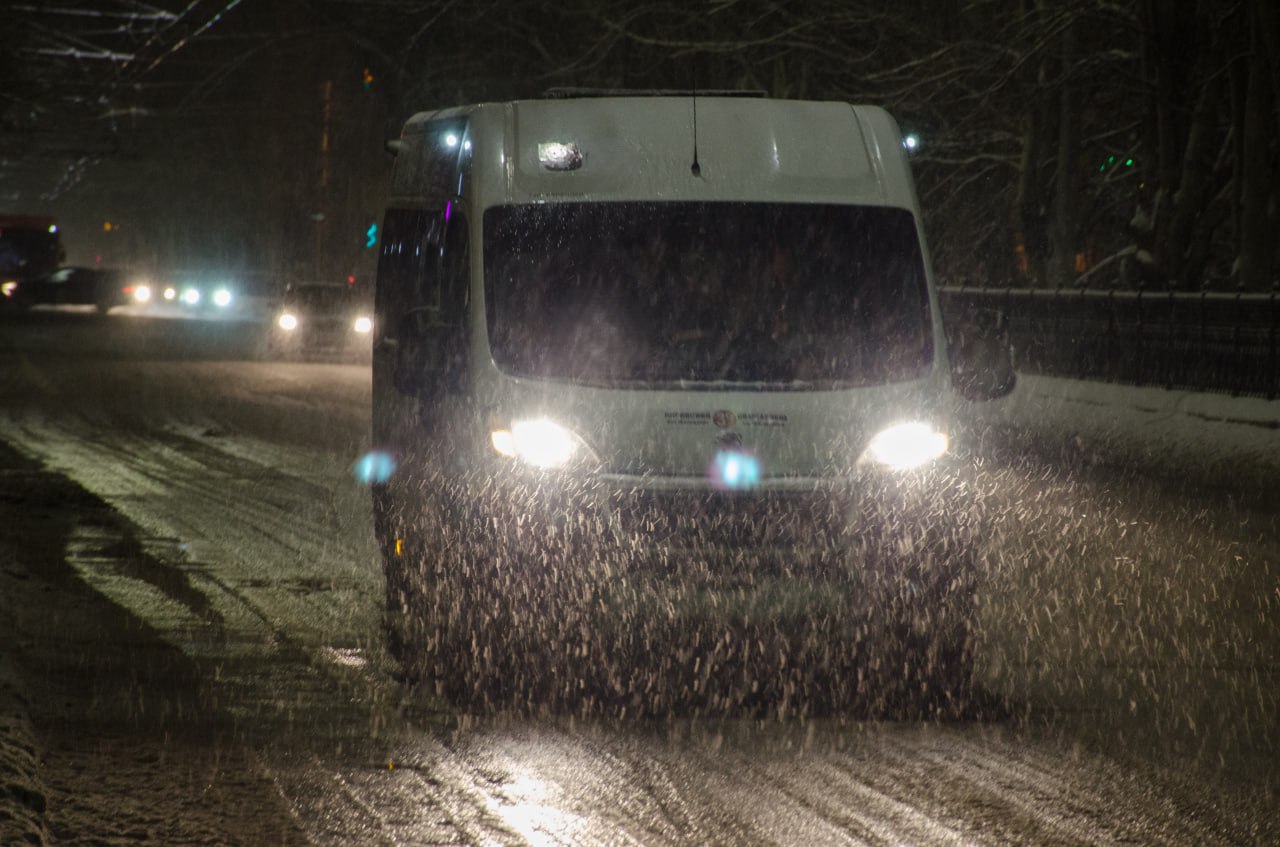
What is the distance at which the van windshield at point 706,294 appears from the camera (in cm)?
707

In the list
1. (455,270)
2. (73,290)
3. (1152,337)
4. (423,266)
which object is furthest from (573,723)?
(73,290)

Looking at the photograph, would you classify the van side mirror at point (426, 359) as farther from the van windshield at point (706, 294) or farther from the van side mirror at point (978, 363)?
the van side mirror at point (978, 363)

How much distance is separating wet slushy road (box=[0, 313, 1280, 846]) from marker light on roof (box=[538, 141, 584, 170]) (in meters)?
2.02

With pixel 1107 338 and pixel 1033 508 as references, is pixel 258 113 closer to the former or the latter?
pixel 1107 338

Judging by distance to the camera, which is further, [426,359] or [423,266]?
[423,266]

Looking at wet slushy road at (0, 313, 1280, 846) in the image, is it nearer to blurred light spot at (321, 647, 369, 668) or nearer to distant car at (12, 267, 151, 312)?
blurred light spot at (321, 647, 369, 668)

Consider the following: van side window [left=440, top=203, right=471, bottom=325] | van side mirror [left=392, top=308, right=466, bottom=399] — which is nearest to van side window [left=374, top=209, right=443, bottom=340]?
van side window [left=440, top=203, right=471, bottom=325]

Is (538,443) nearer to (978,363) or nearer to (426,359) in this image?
(426,359)

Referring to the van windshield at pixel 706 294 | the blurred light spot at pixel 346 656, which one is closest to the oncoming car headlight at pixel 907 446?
the van windshield at pixel 706 294

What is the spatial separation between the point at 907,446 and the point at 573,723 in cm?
155

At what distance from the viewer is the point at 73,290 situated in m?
62.6

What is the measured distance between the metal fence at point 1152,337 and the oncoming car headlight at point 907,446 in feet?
32.1

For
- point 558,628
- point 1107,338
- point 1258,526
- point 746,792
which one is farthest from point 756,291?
point 1107,338

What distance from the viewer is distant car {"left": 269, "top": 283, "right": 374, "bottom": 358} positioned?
108 ft
